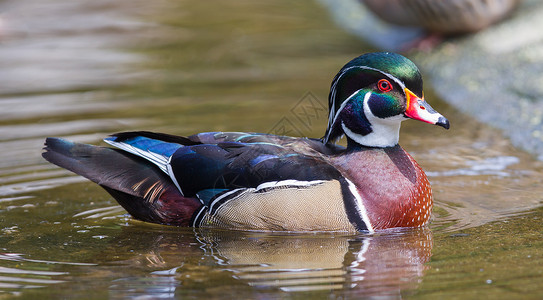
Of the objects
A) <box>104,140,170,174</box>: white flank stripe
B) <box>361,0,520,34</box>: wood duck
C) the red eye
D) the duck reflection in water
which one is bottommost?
the duck reflection in water

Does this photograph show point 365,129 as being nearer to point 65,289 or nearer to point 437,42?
point 65,289

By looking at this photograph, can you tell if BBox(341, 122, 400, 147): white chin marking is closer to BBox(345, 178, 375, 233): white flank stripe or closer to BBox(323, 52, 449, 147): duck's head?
BBox(323, 52, 449, 147): duck's head

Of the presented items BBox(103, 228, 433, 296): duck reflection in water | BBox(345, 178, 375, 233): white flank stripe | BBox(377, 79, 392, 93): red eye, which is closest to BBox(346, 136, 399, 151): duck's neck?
BBox(345, 178, 375, 233): white flank stripe

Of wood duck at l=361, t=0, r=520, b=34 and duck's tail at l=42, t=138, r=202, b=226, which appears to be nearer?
duck's tail at l=42, t=138, r=202, b=226

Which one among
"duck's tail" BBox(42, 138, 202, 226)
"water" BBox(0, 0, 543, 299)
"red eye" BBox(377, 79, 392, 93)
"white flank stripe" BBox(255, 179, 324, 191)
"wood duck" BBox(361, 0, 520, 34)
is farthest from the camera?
"wood duck" BBox(361, 0, 520, 34)

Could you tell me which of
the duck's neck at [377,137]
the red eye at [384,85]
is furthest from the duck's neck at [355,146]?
the red eye at [384,85]

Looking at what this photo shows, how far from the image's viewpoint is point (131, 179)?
20.4 ft

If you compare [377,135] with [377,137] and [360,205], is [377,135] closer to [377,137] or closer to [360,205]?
[377,137]

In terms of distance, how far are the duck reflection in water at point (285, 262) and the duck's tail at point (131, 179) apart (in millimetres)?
197

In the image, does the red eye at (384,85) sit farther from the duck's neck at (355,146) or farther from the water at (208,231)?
the water at (208,231)

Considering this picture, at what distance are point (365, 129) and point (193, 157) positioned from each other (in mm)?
1277

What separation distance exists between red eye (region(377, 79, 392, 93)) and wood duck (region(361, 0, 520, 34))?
18.3ft

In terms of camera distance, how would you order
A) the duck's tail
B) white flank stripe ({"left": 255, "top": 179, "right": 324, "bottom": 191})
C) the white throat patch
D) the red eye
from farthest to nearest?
the duck's tail
the white throat patch
the red eye
white flank stripe ({"left": 255, "top": 179, "right": 324, "bottom": 191})

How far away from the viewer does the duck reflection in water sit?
15.9ft
